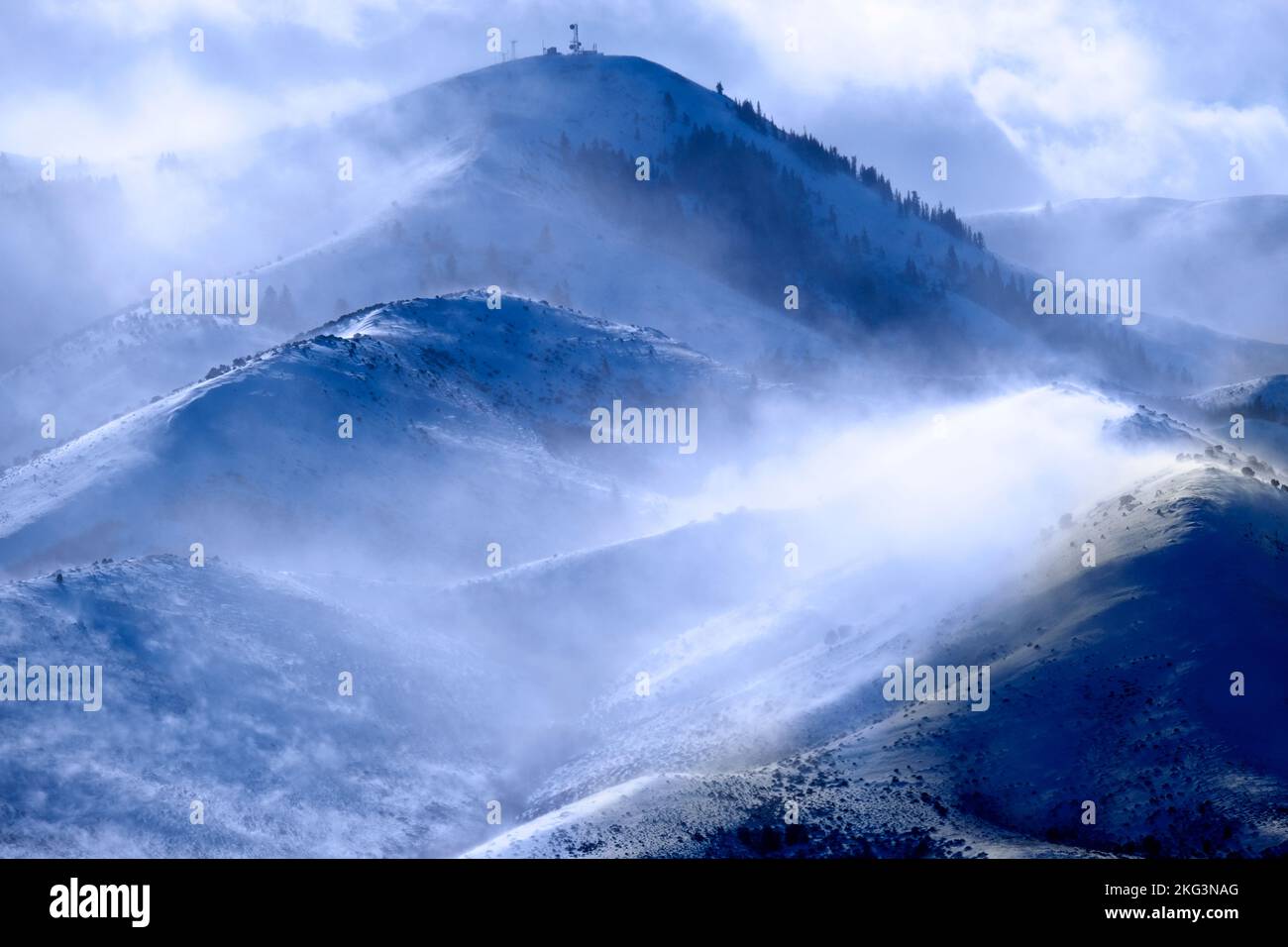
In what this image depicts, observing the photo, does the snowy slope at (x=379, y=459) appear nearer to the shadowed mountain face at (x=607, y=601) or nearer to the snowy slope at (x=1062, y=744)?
the shadowed mountain face at (x=607, y=601)

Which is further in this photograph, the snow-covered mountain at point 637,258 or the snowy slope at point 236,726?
the snow-covered mountain at point 637,258

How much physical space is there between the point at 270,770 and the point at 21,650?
9019mm

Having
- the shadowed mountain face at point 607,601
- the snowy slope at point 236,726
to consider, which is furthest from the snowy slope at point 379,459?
the snowy slope at point 236,726

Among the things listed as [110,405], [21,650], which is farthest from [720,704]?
[110,405]

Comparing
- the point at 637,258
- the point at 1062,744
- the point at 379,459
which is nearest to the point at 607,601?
the point at 379,459

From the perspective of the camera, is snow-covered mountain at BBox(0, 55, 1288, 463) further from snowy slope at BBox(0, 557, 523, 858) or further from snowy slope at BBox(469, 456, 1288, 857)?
snowy slope at BBox(469, 456, 1288, 857)

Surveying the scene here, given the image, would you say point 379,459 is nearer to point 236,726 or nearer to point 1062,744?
point 236,726

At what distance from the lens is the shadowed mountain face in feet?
150

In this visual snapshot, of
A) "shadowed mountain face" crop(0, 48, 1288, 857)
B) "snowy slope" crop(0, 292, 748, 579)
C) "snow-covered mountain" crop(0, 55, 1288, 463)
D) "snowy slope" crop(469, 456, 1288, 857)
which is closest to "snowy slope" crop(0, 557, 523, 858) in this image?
"shadowed mountain face" crop(0, 48, 1288, 857)

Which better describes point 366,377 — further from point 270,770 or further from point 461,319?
point 270,770

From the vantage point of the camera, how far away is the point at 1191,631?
162 ft

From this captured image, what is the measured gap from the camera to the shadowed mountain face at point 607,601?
150ft

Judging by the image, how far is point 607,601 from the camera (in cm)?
6844

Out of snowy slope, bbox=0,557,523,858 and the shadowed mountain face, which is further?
snowy slope, bbox=0,557,523,858
